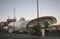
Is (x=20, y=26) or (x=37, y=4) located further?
(x=20, y=26)

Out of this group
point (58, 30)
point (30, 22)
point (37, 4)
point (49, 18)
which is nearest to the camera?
point (37, 4)

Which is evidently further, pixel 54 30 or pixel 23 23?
pixel 23 23

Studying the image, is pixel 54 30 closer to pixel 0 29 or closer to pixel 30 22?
pixel 0 29

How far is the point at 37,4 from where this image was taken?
26.5 ft

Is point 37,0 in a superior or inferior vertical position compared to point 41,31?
superior

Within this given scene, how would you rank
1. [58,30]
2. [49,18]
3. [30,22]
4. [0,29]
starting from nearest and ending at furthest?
[0,29], [58,30], [30,22], [49,18]

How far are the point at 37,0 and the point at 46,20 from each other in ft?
57.0

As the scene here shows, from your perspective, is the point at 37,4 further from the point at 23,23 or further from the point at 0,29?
the point at 23,23

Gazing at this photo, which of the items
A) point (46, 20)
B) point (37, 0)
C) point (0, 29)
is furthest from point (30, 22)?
point (37, 0)

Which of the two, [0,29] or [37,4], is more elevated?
[37,4]

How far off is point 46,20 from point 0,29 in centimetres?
1450

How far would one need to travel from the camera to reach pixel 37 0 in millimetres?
8109

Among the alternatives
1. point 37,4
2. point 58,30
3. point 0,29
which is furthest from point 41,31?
point 58,30

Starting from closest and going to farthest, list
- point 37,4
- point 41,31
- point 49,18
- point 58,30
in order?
1. point 41,31
2. point 37,4
3. point 58,30
4. point 49,18
